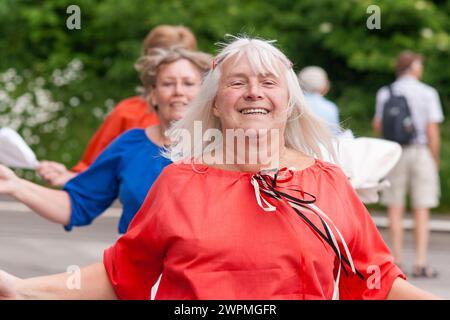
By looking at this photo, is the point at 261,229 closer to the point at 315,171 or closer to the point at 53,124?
the point at 315,171

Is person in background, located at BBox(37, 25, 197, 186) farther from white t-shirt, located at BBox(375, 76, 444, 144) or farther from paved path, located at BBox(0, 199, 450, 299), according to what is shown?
white t-shirt, located at BBox(375, 76, 444, 144)

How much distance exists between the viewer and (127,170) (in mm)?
4344

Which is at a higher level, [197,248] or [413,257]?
[197,248]

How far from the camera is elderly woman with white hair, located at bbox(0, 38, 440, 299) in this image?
2805 mm

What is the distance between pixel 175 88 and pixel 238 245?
1941 millimetres

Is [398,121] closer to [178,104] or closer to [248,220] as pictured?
[178,104]

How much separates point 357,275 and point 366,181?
1463 mm

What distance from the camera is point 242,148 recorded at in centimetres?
301

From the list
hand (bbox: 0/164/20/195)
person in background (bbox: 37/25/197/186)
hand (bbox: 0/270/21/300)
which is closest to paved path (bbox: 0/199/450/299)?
person in background (bbox: 37/25/197/186)

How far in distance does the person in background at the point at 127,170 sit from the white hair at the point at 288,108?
971 millimetres

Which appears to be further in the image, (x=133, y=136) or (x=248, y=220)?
(x=133, y=136)

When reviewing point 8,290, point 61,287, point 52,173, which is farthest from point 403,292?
point 52,173

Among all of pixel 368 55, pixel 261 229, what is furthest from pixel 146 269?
pixel 368 55

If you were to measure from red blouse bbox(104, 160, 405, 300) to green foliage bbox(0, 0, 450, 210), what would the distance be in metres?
10.3
